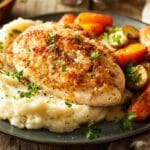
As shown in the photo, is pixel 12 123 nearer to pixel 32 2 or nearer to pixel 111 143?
pixel 111 143

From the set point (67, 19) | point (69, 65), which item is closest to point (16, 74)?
point (69, 65)

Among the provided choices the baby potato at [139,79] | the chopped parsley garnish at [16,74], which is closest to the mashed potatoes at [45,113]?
the chopped parsley garnish at [16,74]

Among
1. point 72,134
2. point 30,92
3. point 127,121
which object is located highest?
point 30,92

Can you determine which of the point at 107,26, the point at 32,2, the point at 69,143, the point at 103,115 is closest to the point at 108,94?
the point at 103,115

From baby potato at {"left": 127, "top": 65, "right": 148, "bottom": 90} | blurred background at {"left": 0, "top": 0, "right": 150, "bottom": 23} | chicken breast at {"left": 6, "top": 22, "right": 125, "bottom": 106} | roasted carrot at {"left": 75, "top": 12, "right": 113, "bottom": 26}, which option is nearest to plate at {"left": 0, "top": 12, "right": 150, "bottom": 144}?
chicken breast at {"left": 6, "top": 22, "right": 125, "bottom": 106}

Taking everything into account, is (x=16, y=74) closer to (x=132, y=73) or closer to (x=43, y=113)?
(x=43, y=113)
